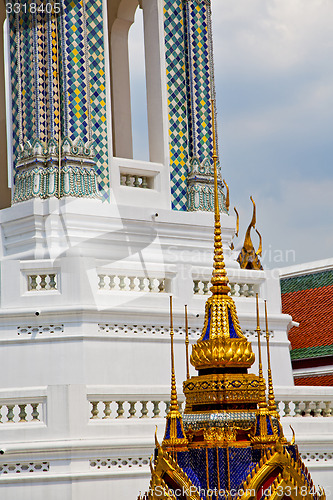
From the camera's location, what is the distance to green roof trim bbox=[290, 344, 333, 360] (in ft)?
56.0

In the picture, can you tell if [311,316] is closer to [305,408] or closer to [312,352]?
[312,352]

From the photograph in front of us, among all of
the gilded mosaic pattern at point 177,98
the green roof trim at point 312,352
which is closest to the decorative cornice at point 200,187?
the gilded mosaic pattern at point 177,98

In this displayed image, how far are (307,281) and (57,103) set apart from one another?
6.68 m

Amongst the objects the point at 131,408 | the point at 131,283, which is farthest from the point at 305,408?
the point at 131,283

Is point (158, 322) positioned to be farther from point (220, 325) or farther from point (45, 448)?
point (220, 325)

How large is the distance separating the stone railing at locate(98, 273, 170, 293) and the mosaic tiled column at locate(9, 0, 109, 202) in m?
1.51

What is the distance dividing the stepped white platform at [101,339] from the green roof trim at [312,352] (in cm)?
298

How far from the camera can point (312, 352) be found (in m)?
17.3

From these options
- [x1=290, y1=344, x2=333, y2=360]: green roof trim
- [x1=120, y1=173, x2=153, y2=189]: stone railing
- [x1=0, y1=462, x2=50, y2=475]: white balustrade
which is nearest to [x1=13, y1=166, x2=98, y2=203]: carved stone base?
[x1=120, y1=173, x2=153, y2=189]: stone railing

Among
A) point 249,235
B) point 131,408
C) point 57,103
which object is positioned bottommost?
point 131,408

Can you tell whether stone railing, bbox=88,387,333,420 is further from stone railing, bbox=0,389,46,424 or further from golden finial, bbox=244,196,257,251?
golden finial, bbox=244,196,257,251

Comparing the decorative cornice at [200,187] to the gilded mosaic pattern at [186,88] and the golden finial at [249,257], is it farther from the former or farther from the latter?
the golden finial at [249,257]

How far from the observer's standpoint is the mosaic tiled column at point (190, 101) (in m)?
15.2

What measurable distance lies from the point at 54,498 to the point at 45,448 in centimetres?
55
